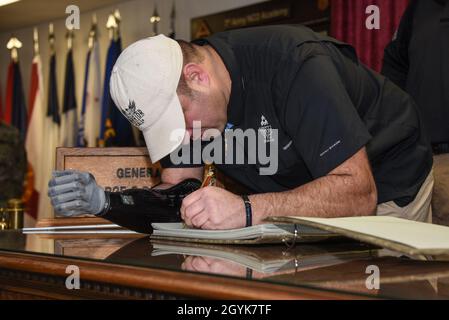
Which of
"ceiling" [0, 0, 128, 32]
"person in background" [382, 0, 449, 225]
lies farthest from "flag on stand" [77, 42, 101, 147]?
"person in background" [382, 0, 449, 225]

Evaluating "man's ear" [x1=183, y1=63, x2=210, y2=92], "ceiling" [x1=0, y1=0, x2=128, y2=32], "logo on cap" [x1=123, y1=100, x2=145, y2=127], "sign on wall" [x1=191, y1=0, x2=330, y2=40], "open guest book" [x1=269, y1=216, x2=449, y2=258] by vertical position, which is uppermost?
"ceiling" [x1=0, y1=0, x2=128, y2=32]

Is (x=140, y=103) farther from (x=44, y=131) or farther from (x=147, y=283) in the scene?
(x=44, y=131)

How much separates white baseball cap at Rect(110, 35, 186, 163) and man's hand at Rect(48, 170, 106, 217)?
0.25 metres

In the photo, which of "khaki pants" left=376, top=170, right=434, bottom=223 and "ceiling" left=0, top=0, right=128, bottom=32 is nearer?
"khaki pants" left=376, top=170, right=434, bottom=223

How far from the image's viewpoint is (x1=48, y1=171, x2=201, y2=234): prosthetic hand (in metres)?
1.38

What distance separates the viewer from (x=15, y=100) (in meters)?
7.96

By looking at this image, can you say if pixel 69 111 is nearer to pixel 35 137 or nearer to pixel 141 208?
pixel 35 137

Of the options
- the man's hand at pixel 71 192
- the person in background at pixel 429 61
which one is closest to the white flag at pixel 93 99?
the person in background at pixel 429 61

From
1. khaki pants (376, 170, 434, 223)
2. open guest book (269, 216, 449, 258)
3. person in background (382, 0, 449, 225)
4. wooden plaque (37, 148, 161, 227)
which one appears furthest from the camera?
person in background (382, 0, 449, 225)

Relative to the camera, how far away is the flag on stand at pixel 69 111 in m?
7.25

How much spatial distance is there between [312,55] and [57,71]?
6.71 metres

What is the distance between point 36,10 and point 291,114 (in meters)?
6.60

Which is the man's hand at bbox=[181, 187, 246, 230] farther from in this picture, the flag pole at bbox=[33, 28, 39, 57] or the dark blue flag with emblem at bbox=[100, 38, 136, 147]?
the flag pole at bbox=[33, 28, 39, 57]

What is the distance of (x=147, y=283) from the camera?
824mm
